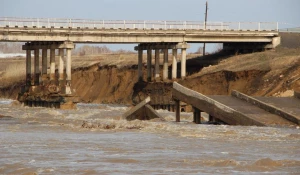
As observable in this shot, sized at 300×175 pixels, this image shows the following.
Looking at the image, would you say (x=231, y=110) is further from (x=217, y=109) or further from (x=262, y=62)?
(x=262, y=62)

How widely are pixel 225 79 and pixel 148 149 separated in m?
49.0

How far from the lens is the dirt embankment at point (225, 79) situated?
6781 cm

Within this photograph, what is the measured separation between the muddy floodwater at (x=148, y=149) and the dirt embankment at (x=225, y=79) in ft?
78.9

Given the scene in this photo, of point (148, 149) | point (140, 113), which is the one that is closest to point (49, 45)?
point (140, 113)

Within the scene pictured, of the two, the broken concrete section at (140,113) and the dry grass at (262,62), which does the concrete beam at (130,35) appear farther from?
the broken concrete section at (140,113)

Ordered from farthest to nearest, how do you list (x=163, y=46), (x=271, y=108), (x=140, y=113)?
1. (x=163, y=46)
2. (x=140, y=113)
3. (x=271, y=108)

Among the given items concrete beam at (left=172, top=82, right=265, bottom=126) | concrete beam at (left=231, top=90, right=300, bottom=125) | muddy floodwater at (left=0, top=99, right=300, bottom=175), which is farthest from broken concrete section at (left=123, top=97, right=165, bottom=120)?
concrete beam at (left=231, top=90, right=300, bottom=125)

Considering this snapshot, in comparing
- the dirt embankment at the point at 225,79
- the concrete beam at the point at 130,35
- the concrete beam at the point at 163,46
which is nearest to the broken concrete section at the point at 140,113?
the dirt embankment at the point at 225,79

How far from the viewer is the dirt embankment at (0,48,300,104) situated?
2670 inches

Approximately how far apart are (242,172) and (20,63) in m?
121

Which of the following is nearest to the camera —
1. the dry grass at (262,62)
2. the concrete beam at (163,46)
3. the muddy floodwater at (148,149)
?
the muddy floodwater at (148,149)

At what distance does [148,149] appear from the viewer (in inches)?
1126

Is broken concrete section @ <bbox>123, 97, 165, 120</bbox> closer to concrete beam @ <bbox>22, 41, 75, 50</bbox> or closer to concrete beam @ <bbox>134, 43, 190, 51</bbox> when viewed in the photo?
concrete beam @ <bbox>22, 41, 75, 50</bbox>

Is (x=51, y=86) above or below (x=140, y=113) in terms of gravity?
below
